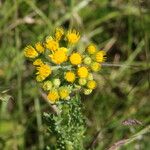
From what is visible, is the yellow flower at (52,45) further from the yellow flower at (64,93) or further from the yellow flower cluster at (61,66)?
the yellow flower at (64,93)

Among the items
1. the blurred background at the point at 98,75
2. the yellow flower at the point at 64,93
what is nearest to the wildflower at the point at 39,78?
the yellow flower at the point at 64,93

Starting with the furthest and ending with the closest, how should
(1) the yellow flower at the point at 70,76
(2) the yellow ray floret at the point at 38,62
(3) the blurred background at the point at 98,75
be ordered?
(3) the blurred background at the point at 98,75 → (2) the yellow ray floret at the point at 38,62 → (1) the yellow flower at the point at 70,76

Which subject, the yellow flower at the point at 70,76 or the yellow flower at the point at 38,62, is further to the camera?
the yellow flower at the point at 38,62

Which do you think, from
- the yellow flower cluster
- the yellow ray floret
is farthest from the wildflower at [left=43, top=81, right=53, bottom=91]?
the yellow ray floret

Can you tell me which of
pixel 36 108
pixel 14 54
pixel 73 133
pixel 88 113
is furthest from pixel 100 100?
pixel 73 133

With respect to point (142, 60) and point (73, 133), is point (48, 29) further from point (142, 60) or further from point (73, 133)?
point (73, 133)

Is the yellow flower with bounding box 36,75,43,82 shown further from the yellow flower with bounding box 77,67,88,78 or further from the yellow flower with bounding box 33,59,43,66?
the yellow flower with bounding box 77,67,88,78

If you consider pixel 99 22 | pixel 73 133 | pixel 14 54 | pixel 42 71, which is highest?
pixel 99 22
